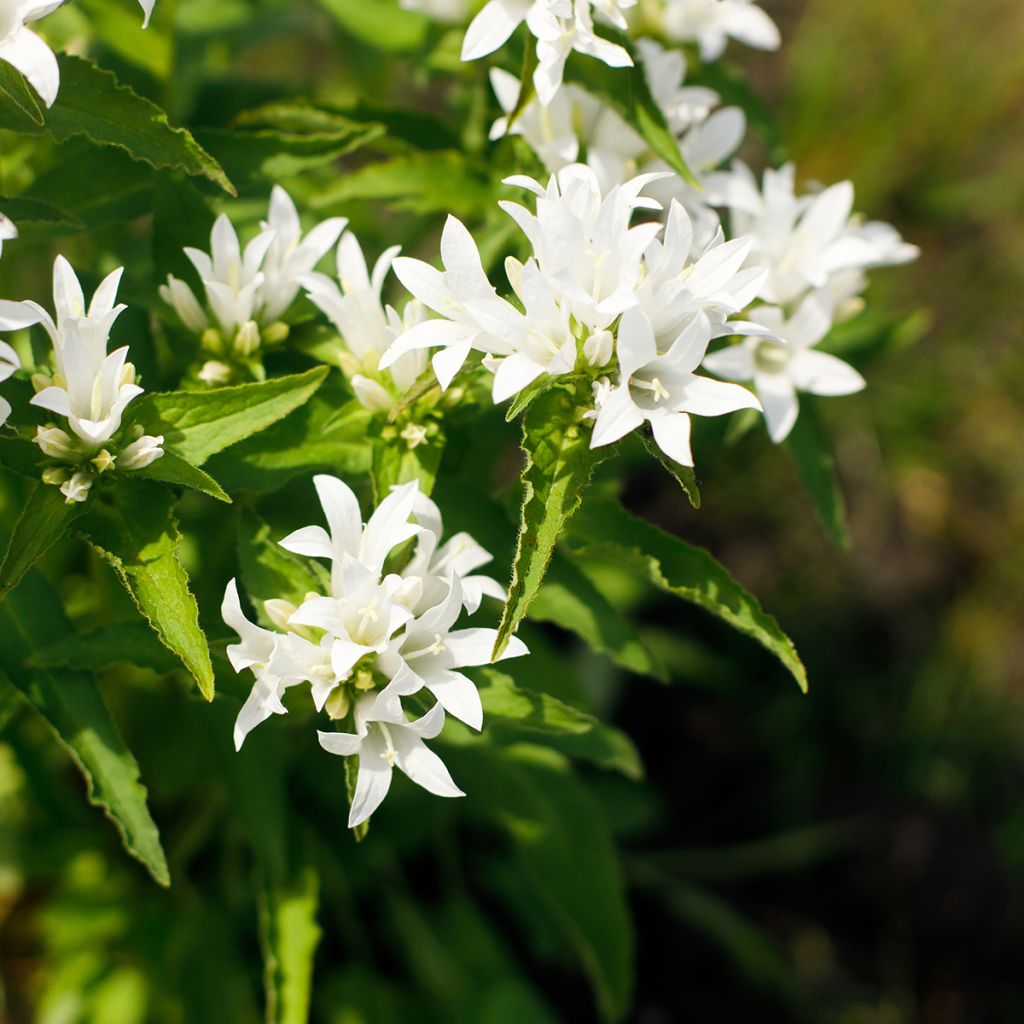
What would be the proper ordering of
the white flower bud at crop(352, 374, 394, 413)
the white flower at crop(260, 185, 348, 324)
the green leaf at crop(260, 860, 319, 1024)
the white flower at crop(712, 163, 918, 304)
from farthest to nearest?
the white flower at crop(712, 163, 918, 304) < the green leaf at crop(260, 860, 319, 1024) < the white flower at crop(260, 185, 348, 324) < the white flower bud at crop(352, 374, 394, 413)

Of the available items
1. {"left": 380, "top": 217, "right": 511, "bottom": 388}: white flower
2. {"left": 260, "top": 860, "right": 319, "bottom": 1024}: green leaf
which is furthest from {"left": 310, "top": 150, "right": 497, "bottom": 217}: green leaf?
{"left": 260, "top": 860, "right": 319, "bottom": 1024}: green leaf

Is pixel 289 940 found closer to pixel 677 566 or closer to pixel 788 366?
pixel 677 566

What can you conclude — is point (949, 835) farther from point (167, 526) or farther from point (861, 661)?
point (167, 526)

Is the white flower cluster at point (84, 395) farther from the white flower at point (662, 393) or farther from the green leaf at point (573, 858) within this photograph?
the green leaf at point (573, 858)

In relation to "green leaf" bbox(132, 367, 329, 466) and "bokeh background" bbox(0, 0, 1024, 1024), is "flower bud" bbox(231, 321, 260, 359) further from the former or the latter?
"bokeh background" bbox(0, 0, 1024, 1024)

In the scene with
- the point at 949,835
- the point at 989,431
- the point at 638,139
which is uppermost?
the point at 638,139

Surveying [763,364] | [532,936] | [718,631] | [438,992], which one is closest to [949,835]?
[718,631]
